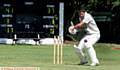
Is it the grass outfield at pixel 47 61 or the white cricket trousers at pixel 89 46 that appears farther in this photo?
the white cricket trousers at pixel 89 46

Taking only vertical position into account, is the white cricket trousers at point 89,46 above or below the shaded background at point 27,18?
above

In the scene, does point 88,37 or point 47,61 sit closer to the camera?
point 88,37

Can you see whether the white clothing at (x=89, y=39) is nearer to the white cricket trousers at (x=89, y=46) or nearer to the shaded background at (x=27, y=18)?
the white cricket trousers at (x=89, y=46)

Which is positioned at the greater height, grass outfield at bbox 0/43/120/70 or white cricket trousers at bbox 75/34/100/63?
white cricket trousers at bbox 75/34/100/63

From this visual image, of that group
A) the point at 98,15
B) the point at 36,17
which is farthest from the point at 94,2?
the point at 36,17

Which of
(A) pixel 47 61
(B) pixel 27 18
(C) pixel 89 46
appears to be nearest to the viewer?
(C) pixel 89 46

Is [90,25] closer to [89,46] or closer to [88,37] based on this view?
[88,37]

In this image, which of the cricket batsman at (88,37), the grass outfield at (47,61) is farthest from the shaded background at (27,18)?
the cricket batsman at (88,37)

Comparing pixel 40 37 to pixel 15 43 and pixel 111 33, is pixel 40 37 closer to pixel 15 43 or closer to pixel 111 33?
pixel 15 43

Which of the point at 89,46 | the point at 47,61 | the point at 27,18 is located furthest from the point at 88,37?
the point at 27,18

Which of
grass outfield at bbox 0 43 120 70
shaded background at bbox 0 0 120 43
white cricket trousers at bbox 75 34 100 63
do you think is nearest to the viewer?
grass outfield at bbox 0 43 120 70

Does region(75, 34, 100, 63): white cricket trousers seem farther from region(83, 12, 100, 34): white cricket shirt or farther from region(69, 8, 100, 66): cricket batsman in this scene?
region(83, 12, 100, 34): white cricket shirt

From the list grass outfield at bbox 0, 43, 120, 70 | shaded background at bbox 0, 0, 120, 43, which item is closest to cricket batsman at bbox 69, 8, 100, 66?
grass outfield at bbox 0, 43, 120, 70

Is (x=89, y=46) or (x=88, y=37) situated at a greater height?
(x=88, y=37)
